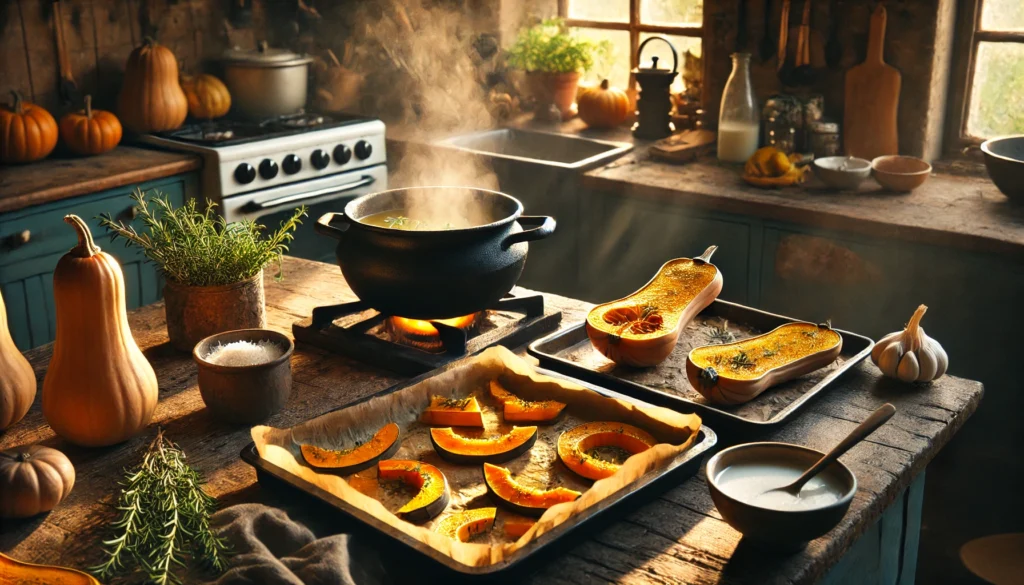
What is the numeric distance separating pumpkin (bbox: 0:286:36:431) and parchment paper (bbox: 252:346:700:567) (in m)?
0.45

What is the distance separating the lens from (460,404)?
1695 mm

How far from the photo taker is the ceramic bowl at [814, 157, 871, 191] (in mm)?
3271

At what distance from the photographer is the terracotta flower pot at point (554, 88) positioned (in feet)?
14.5

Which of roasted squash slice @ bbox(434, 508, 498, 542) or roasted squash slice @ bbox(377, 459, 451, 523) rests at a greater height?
roasted squash slice @ bbox(377, 459, 451, 523)

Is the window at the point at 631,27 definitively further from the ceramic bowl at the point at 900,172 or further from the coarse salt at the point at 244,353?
the coarse salt at the point at 244,353

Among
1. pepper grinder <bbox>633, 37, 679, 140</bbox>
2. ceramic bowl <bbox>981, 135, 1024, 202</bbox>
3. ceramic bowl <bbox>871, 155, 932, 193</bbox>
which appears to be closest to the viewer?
ceramic bowl <bbox>981, 135, 1024, 202</bbox>

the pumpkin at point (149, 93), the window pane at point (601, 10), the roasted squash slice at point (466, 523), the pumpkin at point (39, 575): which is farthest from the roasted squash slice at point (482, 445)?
the window pane at point (601, 10)

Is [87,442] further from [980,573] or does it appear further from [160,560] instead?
[980,573]

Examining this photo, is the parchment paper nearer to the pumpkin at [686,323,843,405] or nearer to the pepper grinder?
the pumpkin at [686,323,843,405]

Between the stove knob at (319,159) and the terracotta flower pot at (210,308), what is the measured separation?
211 cm

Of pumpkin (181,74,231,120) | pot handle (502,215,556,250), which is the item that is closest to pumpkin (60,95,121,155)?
pumpkin (181,74,231,120)

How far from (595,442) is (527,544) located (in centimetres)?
33

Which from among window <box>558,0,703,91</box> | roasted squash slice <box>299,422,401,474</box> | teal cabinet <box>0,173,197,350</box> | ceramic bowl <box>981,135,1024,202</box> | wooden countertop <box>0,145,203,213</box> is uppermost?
window <box>558,0,703,91</box>

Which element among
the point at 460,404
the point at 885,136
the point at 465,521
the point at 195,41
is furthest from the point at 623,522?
the point at 195,41
